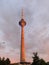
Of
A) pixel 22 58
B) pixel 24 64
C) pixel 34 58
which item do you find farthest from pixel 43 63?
pixel 22 58

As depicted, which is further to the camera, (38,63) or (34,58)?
(34,58)

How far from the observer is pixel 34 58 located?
2862 inches

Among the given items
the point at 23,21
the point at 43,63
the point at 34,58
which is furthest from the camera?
the point at 23,21

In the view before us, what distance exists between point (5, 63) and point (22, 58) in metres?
10.3

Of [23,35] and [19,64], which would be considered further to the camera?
[23,35]

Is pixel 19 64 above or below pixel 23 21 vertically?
below

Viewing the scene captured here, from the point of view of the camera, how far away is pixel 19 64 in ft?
286

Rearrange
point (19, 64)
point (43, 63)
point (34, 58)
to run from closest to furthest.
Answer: point (43, 63) → point (34, 58) → point (19, 64)

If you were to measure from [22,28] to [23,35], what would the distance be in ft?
14.1

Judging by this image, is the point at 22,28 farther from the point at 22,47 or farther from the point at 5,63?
the point at 5,63

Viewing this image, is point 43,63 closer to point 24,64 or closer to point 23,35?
point 24,64

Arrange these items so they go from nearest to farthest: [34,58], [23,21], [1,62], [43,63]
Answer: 1. [43,63]
2. [34,58]
3. [1,62]
4. [23,21]

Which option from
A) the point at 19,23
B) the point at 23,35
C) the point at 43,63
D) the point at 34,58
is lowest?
the point at 43,63

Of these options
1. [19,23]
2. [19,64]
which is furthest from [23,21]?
[19,64]
